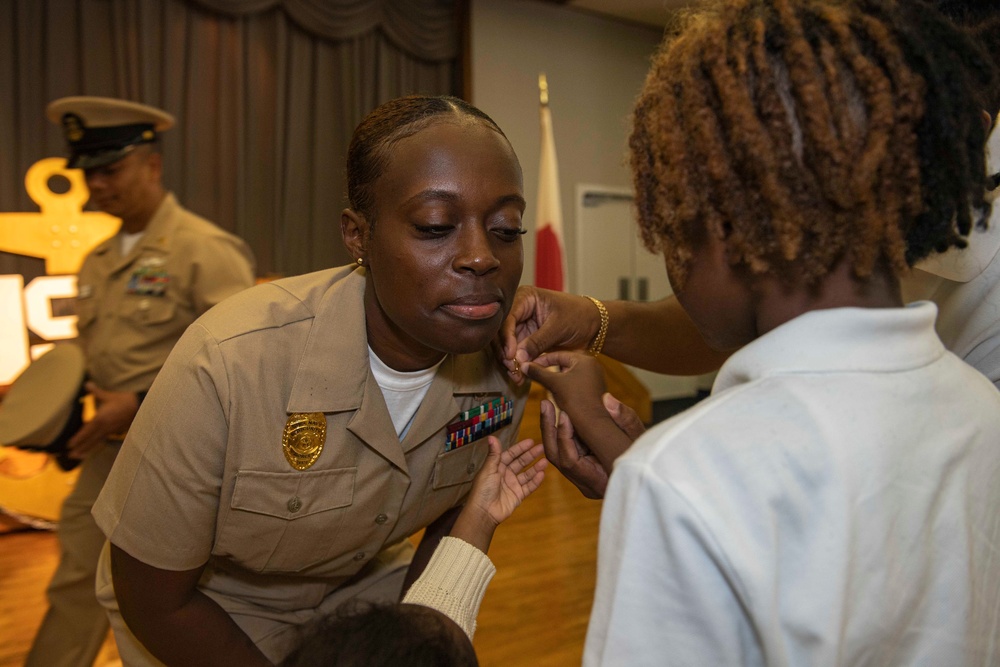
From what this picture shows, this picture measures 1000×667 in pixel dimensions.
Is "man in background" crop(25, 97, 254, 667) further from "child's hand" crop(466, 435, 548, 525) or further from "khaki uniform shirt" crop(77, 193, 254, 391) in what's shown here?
"child's hand" crop(466, 435, 548, 525)

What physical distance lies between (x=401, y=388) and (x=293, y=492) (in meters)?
0.27

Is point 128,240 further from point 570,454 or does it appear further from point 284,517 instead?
point 570,454

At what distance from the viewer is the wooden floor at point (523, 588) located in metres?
2.66

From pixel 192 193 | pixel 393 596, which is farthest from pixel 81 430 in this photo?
pixel 192 193

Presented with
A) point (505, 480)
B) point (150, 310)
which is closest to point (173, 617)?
point (505, 480)

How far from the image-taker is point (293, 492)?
3.94 ft

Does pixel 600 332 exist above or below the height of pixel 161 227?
below

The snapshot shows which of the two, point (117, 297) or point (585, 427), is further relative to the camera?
point (117, 297)

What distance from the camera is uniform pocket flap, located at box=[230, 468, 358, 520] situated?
3.79 ft

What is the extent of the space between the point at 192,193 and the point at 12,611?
2.73 metres

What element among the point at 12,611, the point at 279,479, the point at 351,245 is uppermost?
the point at 351,245

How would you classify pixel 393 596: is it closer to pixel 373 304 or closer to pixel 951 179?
pixel 373 304

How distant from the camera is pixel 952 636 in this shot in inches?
28.8

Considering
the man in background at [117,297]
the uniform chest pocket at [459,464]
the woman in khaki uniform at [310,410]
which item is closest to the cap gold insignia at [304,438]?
the woman in khaki uniform at [310,410]
